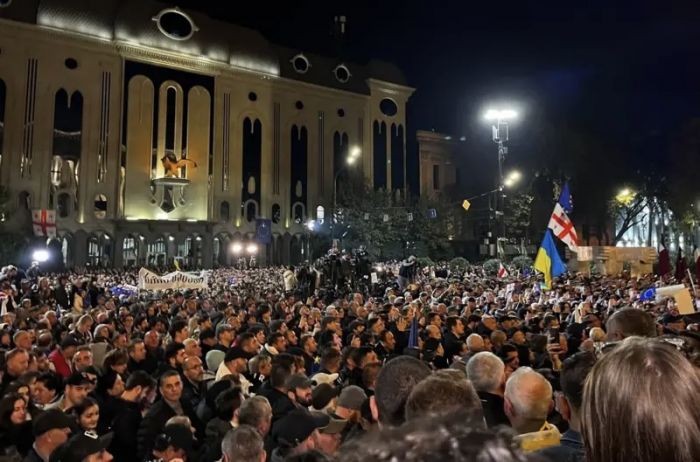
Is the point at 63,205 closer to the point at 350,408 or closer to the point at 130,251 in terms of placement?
the point at 130,251

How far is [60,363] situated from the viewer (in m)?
7.46

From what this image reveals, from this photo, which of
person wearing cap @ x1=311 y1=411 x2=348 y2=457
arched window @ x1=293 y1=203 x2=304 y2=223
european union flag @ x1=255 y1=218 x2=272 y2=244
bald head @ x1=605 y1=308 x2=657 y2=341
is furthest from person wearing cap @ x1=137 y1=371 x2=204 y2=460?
arched window @ x1=293 y1=203 x2=304 y2=223

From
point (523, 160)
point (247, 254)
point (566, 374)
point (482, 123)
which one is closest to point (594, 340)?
point (566, 374)

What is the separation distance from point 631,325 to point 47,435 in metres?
4.83

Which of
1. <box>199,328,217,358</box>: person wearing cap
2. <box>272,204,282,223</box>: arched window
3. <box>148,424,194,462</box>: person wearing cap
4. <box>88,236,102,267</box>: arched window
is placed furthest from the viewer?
<box>272,204,282,223</box>: arched window

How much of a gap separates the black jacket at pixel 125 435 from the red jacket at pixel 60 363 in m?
2.90

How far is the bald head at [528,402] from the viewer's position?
3.54 metres

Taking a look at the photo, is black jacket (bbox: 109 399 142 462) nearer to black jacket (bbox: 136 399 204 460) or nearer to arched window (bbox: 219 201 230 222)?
black jacket (bbox: 136 399 204 460)

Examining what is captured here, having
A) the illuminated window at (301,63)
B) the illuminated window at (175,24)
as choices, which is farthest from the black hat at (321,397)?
the illuminated window at (301,63)

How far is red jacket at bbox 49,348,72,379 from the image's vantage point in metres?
7.37

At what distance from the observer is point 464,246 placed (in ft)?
165

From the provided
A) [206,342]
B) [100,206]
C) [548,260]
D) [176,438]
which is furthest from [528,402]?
[100,206]

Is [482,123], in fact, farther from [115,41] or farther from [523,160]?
[115,41]

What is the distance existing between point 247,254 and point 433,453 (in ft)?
145
